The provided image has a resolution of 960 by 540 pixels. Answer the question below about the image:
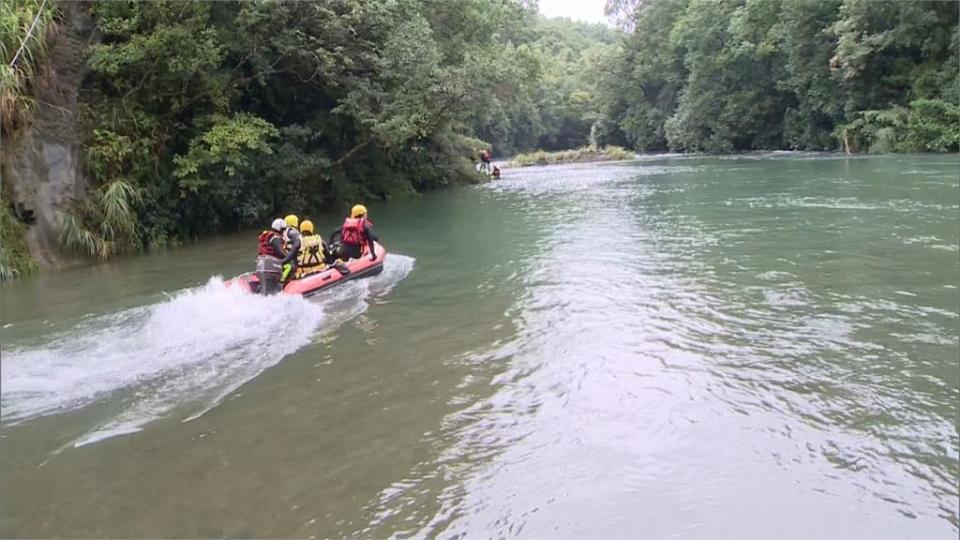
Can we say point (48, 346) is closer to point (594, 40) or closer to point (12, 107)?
point (12, 107)

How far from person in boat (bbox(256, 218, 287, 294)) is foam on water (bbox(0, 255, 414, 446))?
0.24m

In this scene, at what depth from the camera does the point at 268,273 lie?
9234 millimetres

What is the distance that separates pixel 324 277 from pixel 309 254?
0.51 meters

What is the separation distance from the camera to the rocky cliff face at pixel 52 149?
41.5 ft

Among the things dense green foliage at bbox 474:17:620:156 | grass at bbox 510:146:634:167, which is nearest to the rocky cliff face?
grass at bbox 510:146:634:167

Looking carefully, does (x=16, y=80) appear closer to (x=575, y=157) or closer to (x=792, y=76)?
(x=792, y=76)

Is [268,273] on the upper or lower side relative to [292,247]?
lower

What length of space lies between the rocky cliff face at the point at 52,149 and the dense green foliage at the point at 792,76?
2804 cm

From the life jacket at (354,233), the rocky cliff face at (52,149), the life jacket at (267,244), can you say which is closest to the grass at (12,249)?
the rocky cliff face at (52,149)

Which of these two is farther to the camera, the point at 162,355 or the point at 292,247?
the point at 292,247

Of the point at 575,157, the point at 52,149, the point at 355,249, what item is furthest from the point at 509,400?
the point at 575,157

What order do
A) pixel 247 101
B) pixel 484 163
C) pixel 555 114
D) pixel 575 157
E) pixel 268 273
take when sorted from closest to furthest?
pixel 268 273, pixel 247 101, pixel 484 163, pixel 575 157, pixel 555 114

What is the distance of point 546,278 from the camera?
10.6 metres

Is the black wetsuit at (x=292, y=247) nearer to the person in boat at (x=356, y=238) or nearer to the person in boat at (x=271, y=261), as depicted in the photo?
the person in boat at (x=271, y=261)
